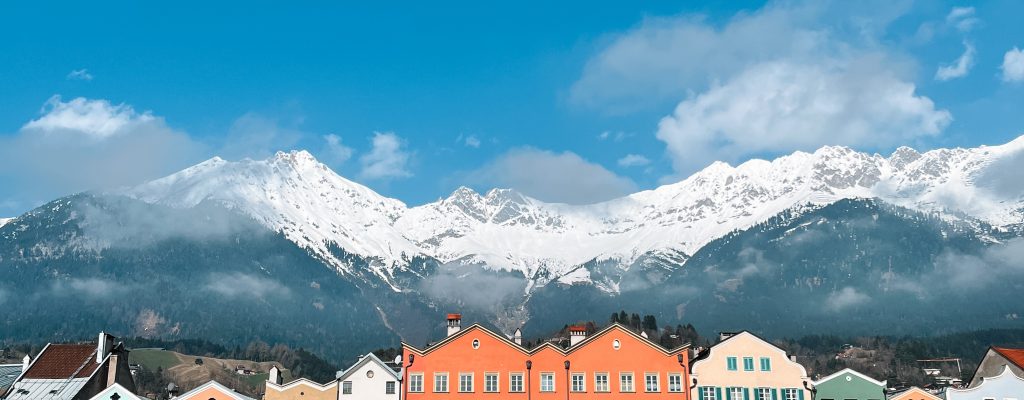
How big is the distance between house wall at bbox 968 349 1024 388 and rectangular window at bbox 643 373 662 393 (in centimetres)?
3111

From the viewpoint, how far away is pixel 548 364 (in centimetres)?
7731

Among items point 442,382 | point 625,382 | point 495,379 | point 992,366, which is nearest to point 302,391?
point 442,382

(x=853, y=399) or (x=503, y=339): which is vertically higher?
(x=503, y=339)

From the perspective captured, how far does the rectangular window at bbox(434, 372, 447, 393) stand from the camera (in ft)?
253

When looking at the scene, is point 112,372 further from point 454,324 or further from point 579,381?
point 579,381

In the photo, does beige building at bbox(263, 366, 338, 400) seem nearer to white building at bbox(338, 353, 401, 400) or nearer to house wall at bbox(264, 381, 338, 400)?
house wall at bbox(264, 381, 338, 400)

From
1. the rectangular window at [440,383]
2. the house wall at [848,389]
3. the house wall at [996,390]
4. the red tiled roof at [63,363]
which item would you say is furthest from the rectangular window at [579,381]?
the red tiled roof at [63,363]

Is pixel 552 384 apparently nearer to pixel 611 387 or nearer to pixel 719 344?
pixel 611 387

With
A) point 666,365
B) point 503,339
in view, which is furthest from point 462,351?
point 666,365

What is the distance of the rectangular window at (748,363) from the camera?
3091 inches

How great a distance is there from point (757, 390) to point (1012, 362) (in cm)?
2418

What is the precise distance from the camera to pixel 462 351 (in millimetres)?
77812

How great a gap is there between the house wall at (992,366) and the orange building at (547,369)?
29.9m

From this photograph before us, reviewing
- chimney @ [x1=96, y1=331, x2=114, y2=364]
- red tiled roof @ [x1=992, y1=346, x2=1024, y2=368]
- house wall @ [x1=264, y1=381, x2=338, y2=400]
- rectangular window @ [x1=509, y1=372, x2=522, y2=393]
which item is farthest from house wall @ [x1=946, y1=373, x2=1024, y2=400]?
chimney @ [x1=96, y1=331, x2=114, y2=364]
